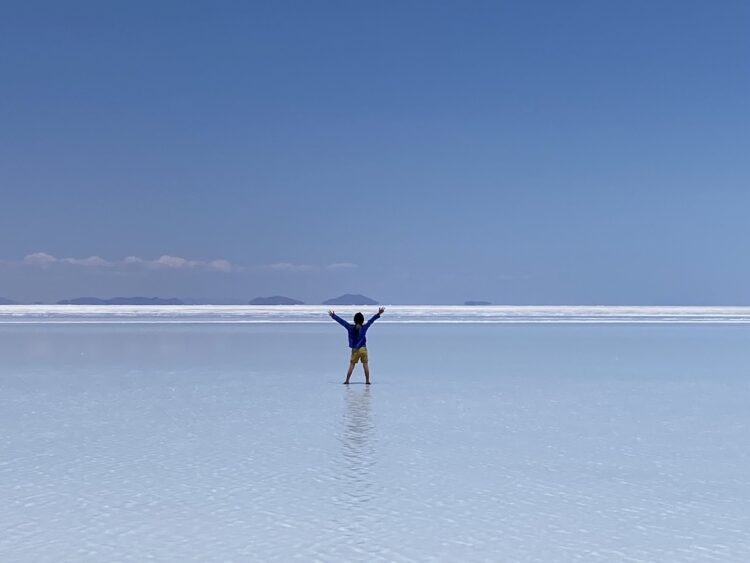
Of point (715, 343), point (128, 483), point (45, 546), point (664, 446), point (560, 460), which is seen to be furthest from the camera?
point (715, 343)

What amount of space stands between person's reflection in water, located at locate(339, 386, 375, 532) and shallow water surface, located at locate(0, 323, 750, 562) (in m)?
0.03

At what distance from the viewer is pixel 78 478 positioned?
6883mm

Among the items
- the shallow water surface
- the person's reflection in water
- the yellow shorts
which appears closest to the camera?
the shallow water surface

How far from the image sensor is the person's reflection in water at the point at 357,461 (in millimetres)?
5945

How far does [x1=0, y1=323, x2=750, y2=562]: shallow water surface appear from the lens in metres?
5.27

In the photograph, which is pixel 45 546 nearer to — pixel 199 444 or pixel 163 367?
pixel 199 444

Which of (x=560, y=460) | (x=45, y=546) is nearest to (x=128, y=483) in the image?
(x=45, y=546)

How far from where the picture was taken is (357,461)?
24.8ft

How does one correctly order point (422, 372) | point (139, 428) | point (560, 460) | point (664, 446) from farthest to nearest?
point (422, 372)
point (139, 428)
point (664, 446)
point (560, 460)

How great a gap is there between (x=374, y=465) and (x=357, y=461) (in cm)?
23

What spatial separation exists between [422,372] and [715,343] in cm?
1307

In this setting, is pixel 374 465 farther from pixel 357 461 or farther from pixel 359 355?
pixel 359 355

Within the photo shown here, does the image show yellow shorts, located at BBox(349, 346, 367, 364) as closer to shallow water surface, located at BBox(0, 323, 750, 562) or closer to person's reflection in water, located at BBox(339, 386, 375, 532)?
shallow water surface, located at BBox(0, 323, 750, 562)

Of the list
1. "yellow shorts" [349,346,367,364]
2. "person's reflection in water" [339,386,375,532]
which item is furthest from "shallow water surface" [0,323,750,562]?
"yellow shorts" [349,346,367,364]
